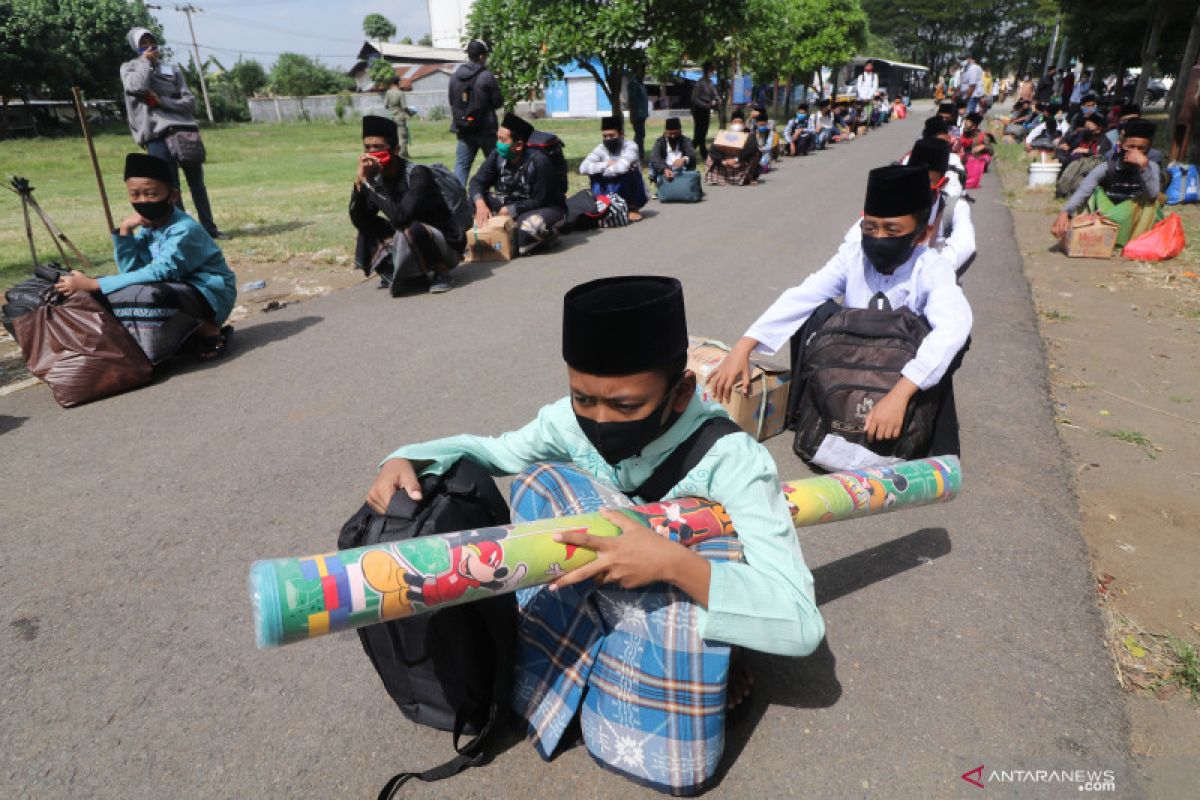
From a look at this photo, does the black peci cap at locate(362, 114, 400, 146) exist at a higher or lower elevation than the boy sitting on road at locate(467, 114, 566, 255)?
higher

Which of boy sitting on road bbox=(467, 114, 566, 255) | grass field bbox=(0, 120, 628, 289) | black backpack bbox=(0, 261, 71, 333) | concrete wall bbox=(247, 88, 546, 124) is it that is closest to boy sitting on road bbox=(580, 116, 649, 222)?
boy sitting on road bbox=(467, 114, 566, 255)

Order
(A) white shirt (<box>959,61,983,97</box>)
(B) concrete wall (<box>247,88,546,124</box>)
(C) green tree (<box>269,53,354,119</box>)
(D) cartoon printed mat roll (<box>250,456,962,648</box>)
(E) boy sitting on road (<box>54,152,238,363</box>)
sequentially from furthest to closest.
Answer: (C) green tree (<box>269,53,354,119</box>) < (B) concrete wall (<box>247,88,546,124</box>) < (A) white shirt (<box>959,61,983,97</box>) < (E) boy sitting on road (<box>54,152,238,363</box>) < (D) cartoon printed mat roll (<box>250,456,962,648</box>)

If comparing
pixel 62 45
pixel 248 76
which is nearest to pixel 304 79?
pixel 248 76

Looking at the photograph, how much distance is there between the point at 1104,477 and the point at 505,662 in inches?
117

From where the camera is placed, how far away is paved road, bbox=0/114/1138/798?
2.00m

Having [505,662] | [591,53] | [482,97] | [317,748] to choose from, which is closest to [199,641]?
[317,748]

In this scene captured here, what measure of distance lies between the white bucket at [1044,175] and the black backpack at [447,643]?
13569 mm

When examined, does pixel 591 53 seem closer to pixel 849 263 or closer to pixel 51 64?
pixel 849 263

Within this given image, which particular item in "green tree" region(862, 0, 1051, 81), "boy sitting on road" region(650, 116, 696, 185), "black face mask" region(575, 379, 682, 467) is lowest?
"boy sitting on road" region(650, 116, 696, 185)

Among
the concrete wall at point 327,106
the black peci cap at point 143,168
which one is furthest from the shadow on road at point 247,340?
the concrete wall at point 327,106

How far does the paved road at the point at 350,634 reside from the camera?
200 centimetres

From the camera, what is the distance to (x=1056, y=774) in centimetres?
196

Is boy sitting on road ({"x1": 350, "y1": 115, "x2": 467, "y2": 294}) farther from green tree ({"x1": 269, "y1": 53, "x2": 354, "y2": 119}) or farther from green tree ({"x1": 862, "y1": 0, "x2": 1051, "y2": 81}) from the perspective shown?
green tree ({"x1": 862, "y1": 0, "x2": 1051, "y2": 81})
